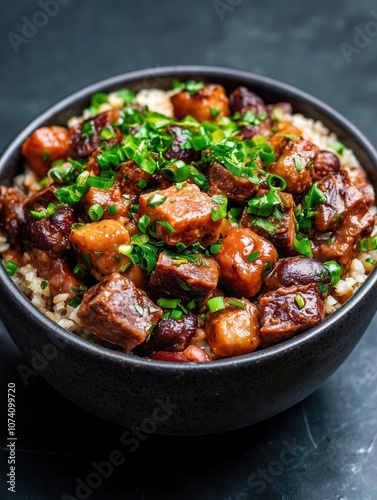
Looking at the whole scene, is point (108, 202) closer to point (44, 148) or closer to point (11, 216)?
point (11, 216)

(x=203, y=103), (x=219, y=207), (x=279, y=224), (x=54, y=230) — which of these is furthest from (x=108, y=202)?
(x=203, y=103)

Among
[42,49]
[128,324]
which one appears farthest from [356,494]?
[42,49]

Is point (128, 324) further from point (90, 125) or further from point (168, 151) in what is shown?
point (90, 125)

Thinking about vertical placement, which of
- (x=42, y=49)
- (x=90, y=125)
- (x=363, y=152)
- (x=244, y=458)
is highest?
(x=363, y=152)

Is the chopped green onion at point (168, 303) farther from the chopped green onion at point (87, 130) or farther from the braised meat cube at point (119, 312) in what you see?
the chopped green onion at point (87, 130)

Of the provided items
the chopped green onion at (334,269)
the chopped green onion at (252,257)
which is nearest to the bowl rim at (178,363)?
the chopped green onion at (334,269)
